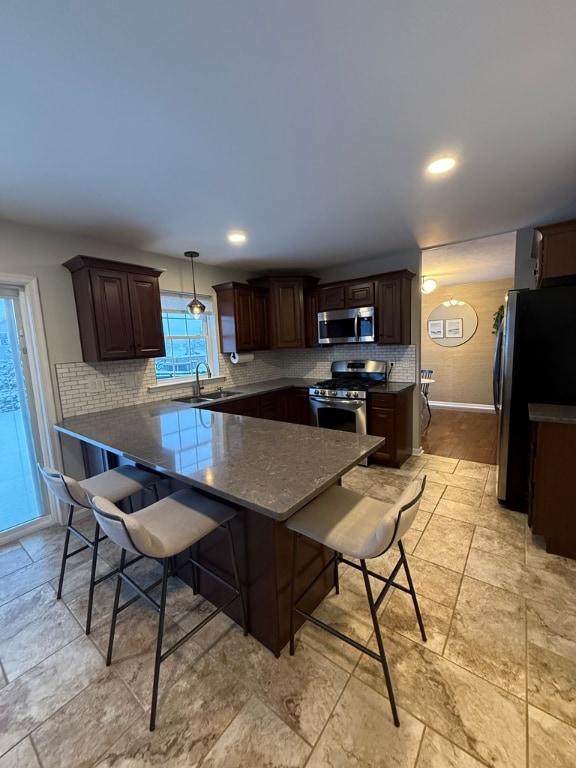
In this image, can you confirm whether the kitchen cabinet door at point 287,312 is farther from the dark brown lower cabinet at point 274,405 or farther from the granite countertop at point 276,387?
the dark brown lower cabinet at point 274,405

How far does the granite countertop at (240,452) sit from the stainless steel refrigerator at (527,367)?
1.61 meters

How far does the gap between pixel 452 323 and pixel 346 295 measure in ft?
11.4

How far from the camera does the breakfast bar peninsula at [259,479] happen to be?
1.32 meters

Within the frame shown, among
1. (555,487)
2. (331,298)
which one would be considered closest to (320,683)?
(555,487)

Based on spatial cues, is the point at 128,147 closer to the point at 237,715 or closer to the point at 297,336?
the point at 237,715

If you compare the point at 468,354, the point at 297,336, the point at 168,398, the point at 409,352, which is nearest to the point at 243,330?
the point at 297,336

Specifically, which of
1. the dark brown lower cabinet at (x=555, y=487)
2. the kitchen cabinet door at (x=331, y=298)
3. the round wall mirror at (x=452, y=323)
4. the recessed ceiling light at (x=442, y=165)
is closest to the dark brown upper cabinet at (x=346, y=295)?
the kitchen cabinet door at (x=331, y=298)

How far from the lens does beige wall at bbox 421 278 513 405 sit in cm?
615

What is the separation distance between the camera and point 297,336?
4543 mm

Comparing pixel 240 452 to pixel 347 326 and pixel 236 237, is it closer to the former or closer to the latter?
pixel 236 237

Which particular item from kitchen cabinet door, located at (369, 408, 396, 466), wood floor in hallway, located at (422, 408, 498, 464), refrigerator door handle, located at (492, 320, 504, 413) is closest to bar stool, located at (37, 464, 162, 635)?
kitchen cabinet door, located at (369, 408, 396, 466)

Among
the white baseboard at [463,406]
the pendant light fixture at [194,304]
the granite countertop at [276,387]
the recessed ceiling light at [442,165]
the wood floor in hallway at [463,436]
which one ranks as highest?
the recessed ceiling light at [442,165]

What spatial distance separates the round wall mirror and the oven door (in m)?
3.93

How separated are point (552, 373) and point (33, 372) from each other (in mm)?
4258
